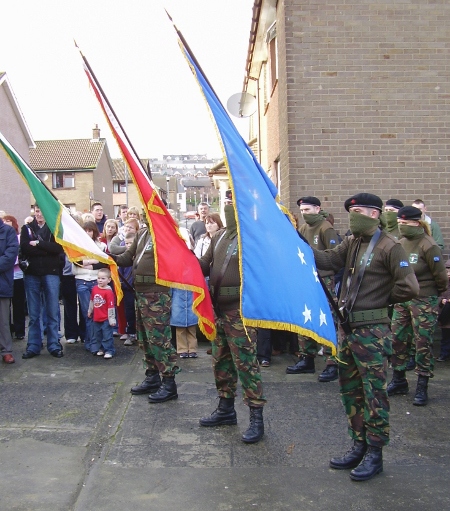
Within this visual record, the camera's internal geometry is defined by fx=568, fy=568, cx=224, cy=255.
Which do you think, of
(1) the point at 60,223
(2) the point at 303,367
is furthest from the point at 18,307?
(2) the point at 303,367

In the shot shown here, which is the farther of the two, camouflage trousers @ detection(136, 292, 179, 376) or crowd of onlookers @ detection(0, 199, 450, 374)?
crowd of onlookers @ detection(0, 199, 450, 374)

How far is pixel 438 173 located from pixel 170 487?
20.9ft

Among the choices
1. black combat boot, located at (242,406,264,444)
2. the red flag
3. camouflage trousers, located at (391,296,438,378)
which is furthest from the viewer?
camouflage trousers, located at (391,296,438,378)

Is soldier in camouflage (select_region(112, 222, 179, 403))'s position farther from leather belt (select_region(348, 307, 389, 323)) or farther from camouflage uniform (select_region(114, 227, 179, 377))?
leather belt (select_region(348, 307, 389, 323))

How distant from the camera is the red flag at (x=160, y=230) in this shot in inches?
211

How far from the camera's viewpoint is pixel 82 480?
13.4 ft

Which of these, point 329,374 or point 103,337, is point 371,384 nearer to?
point 329,374

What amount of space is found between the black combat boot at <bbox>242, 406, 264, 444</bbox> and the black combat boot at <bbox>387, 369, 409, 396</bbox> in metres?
1.85

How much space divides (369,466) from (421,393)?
190 cm

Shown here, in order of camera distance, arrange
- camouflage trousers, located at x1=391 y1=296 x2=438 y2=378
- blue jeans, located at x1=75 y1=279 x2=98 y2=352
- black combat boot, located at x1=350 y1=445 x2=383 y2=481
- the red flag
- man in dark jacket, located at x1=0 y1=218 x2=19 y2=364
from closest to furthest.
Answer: black combat boot, located at x1=350 y1=445 x2=383 y2=481, the red flag, camouflage trousers, located at x1=391 y1=296 x2=438 y2=378, man in dark jacket, located at x1=0 y1=218 x2=19 y2=364, blue jeans, located at x1=75 y1=279 x2=98 y2=352

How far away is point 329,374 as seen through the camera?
6.57 metres

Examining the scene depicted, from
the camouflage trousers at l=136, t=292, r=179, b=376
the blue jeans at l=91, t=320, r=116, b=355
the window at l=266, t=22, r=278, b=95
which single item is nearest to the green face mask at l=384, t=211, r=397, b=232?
the camouflage trousers at l=136, t=292, r=179, b=376

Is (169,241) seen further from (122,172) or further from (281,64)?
(122,172)

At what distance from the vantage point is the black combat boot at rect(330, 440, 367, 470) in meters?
4.24
